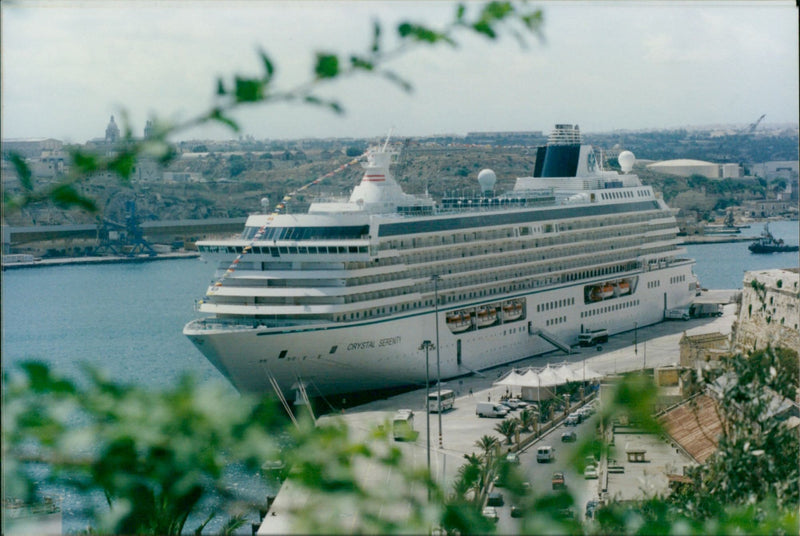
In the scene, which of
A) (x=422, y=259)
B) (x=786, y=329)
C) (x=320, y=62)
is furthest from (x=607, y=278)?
(x=320, y=62)

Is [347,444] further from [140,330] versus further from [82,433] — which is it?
[140,330]

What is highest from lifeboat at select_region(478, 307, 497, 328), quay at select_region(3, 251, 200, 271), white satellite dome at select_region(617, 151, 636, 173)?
white satellite dome at select_region(617, 151, 636, 173)

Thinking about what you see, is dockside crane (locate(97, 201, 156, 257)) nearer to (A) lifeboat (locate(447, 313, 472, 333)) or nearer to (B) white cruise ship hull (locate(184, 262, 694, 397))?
(B) white cruise ship hull (locate(184, 262, 694, 397))

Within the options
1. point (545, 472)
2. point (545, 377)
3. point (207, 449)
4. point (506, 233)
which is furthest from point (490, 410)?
point (207, 449)

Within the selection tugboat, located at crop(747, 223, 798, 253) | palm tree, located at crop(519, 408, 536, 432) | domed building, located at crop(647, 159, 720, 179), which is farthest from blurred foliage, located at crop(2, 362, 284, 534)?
domed building, located at crop(647, 159, 720, 179)

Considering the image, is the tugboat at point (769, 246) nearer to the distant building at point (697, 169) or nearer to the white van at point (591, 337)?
the distant building at point (697, 169)

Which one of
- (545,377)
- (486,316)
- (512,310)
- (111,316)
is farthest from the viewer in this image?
(111,316)

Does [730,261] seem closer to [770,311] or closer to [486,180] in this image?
[486,180]
